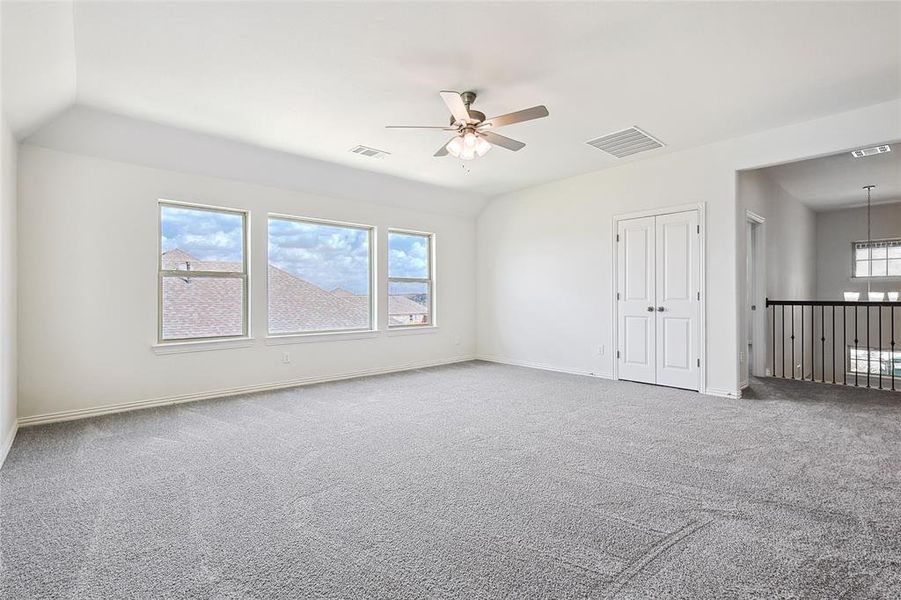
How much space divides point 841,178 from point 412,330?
672cm

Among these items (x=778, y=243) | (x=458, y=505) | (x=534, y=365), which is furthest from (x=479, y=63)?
(x=778, y=243)

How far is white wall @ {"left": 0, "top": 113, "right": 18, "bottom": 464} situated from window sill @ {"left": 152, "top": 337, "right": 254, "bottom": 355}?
1.10 metres

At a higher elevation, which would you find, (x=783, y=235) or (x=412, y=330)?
(x=783, y=235)

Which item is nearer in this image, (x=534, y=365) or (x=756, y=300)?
(x=756, y=300)

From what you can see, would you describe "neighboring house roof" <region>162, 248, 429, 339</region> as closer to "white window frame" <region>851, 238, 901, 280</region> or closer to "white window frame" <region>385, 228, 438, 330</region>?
"white window frame" <region>385, 228, 438, 330</region>

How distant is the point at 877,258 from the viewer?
8.37 m

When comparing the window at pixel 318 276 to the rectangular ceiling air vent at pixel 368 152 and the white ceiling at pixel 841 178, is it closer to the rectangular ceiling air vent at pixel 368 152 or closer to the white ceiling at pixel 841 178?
the rectangular ceiling air vent at pixel 368 152

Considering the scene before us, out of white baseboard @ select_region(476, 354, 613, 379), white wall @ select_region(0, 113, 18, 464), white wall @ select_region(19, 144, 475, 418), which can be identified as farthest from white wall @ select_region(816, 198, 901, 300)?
white wall @ select_region(0, 113, 18, 464)

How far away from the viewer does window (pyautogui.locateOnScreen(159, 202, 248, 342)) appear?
4.60 m

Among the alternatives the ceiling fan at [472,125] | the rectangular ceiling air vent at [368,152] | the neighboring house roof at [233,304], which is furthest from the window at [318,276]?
the ceiling fan at [472,125]

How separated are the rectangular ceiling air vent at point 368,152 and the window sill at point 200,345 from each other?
2.49 m

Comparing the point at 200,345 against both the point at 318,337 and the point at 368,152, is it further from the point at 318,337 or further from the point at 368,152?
the point at 368,152

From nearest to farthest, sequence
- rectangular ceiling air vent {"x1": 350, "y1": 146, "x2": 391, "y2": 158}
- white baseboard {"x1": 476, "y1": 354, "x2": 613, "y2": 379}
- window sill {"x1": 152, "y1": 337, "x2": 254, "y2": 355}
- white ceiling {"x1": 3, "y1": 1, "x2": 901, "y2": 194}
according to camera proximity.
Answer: white ceiling {"x1": 3, "y1": 1, "x2": 901, "y2": 194} < window sill {"x1": 152, "y1": 337, "x2": 254, "y2": 355} < rectangular ceiling air vent {"x1": 350, "y1": 146, "x2": 391, "y2": 158} < white baseboard {"x1": 476, "y1": 354, "x2": 613, "y2": 379}

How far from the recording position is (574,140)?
15.0 feet
